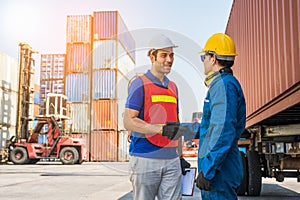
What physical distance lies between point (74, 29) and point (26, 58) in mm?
6039

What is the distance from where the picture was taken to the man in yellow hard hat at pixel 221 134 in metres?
2.40

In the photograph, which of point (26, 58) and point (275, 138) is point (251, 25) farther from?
point (26, 58)

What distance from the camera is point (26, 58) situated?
2486 centimetres

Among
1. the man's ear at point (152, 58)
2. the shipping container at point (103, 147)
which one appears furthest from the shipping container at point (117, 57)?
the shipping container at point (103, 147)

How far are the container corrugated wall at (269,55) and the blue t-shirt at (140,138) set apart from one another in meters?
1.52

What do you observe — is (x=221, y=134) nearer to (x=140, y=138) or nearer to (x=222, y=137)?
(x=222, y=137)

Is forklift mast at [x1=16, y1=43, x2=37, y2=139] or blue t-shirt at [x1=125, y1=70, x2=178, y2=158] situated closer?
blue t-shirt at [x1=125, y1=70, x2=178, y2=158]

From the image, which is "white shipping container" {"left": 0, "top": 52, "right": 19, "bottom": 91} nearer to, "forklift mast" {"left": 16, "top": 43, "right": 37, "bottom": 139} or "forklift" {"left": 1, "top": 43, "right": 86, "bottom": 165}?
"forklift mast" {"left": 16, "top": 43, "right": 37, "bottom": 139}

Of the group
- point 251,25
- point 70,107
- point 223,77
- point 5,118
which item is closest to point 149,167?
point 223,77

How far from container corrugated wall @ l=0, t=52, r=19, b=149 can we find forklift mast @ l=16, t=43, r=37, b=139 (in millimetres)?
847

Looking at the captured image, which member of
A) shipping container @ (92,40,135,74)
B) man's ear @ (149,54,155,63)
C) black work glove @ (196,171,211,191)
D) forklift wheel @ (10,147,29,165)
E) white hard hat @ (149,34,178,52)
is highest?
A: shipping container @ (92,40,135,74)

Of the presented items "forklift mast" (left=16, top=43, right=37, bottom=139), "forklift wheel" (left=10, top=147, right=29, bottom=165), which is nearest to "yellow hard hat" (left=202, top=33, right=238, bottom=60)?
"forklift wheel" (left=10, top=147, right=29, bottom=165)

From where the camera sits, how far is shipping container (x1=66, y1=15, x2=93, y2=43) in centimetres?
2930

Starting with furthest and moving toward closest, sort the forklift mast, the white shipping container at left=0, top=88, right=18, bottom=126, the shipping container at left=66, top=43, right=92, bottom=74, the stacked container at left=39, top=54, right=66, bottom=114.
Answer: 1. the stacked container at left=39, top=54, right=66, bottom=114
2. the shipping container at left=66, top=43, right=92, bottom=74
3. the white shipping container at left=0, top=88, right=18, bottom=126
4. the forklift mast
